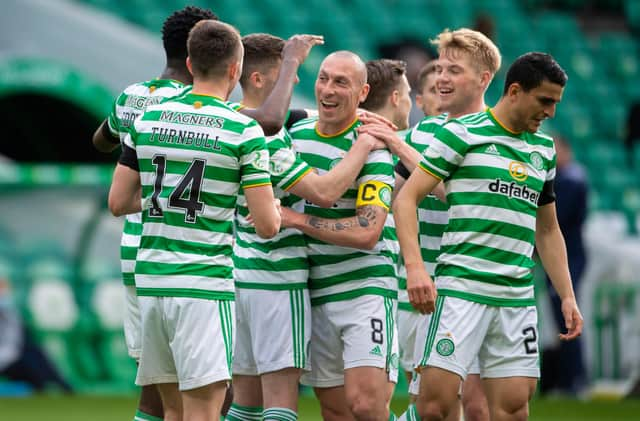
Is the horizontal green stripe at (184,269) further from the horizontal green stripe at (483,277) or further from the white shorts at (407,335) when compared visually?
Result: the white shorts at (407,335)

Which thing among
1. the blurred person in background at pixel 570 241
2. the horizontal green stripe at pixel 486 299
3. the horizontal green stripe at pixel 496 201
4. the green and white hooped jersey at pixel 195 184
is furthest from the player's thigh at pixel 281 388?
the blurred person in background at pixel 570 241

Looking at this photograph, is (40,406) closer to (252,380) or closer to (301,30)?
(252,380)

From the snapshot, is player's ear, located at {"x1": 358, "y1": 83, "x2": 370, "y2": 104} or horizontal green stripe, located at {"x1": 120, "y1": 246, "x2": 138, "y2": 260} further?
player's ear, located at {"x1": 358, "y1": 83, "x2": 370, "y2": 104}

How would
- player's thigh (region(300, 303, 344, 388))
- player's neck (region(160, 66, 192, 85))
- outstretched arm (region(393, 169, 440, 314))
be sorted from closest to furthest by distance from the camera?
outstretched arm (region(393, 169, 440, 314)) → player's neck (region(160, 66, 192, 85)) → player's thigh (region(300, 303, 344, 388))

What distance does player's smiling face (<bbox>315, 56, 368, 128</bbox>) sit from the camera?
645cm

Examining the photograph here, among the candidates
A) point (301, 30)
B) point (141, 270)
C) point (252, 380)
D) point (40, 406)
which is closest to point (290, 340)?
point (252, 380)

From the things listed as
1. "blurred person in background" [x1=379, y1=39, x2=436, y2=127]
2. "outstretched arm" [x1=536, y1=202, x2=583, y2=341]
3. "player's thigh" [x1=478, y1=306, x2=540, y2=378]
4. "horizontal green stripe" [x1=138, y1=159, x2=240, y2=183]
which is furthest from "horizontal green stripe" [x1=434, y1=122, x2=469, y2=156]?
"blurred person in background" [x1=379, y1=39, x2=436, y2=127]

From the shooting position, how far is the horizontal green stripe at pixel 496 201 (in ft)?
20.0

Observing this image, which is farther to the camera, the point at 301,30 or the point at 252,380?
the point at 301,30

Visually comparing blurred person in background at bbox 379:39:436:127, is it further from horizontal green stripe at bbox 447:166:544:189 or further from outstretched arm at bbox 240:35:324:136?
horizontal green stripe at bbox 447:166:544:189

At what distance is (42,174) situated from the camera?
41.9 ft

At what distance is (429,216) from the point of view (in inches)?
281

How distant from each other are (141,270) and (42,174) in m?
7.50

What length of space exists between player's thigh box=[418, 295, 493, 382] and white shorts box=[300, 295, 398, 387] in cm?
34
